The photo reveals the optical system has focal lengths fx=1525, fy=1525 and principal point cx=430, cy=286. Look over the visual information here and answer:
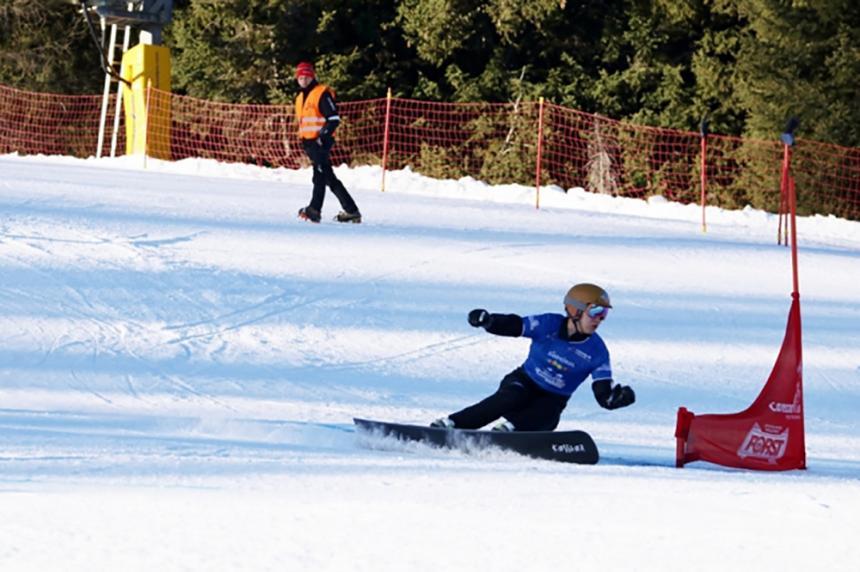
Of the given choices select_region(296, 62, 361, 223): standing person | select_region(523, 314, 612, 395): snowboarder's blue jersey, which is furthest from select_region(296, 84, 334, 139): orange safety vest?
select_region(523, 314, 612, 395): snowboarder's blue jersey

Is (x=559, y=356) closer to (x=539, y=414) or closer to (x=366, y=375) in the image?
(x=539, y=414)

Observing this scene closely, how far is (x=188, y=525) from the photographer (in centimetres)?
533

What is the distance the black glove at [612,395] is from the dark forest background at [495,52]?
891 inches

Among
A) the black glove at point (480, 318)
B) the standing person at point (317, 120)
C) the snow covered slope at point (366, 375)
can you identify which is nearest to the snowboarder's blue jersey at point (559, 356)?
the black glove at point (480, 318)

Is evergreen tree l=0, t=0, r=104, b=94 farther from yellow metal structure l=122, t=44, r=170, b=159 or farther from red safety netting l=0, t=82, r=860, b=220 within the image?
yellow metal structure l=122, t=44, r=170, b=159

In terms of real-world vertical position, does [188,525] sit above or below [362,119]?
below

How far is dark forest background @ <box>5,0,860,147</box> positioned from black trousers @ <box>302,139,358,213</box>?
15.3m

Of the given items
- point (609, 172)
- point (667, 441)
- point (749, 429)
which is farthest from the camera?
point (609, 172)

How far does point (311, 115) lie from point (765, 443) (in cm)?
830

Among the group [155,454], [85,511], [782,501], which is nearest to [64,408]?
[155,454]

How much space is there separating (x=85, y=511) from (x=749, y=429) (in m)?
4.11

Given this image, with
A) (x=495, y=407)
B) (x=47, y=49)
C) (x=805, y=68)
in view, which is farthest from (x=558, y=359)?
(x=47, y=49)

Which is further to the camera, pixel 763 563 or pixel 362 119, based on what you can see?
pixel 362 119

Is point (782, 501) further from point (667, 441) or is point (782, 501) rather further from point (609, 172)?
point (609, 172)
